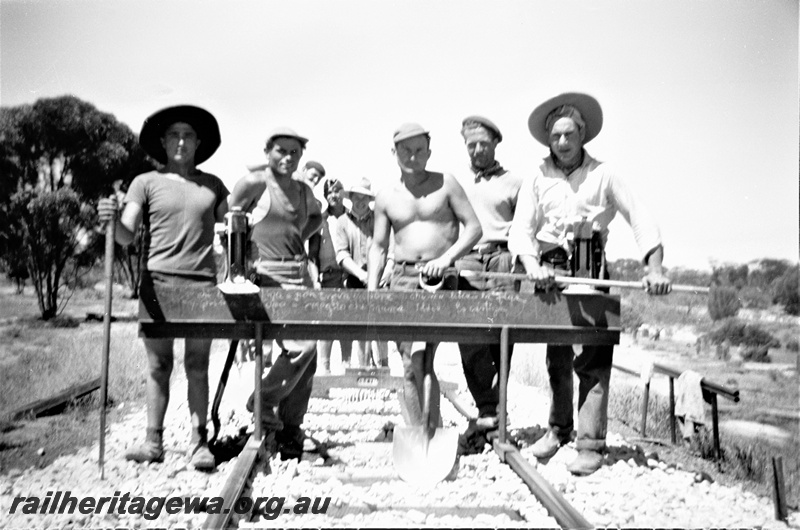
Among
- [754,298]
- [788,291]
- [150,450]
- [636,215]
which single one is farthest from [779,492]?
[754,298]

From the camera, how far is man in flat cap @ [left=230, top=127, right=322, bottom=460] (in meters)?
4.78

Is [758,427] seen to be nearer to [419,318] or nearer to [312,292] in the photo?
[419,318]

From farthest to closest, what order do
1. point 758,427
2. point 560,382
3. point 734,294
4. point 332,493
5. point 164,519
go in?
point 734,294 < point 758,427 < point 560,382 < point 332,493 < point 164,519

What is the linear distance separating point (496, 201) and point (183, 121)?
7.67 ft

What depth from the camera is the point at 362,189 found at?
Result: 273 inches

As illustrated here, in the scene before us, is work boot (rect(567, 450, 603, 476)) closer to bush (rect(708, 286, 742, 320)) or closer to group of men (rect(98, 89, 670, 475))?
group of men (rect(98, 89, 670, 475))

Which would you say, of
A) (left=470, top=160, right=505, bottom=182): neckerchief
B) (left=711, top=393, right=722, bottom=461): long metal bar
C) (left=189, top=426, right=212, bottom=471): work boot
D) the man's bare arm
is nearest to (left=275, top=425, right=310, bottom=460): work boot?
(left=189, top=426, right=212, bottom=471): work boot

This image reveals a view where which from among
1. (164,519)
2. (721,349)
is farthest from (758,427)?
(164,519)

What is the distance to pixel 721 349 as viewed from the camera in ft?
34.1

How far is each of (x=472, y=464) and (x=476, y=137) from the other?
2392 millimetres

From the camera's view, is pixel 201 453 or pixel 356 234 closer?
pixel 201 453

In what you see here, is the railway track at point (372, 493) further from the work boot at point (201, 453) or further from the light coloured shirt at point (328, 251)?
the light coloured shirt at point (328, 251)

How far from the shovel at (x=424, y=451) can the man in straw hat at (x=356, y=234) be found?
2.57m

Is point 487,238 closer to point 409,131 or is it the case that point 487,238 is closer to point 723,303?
point 409,131
